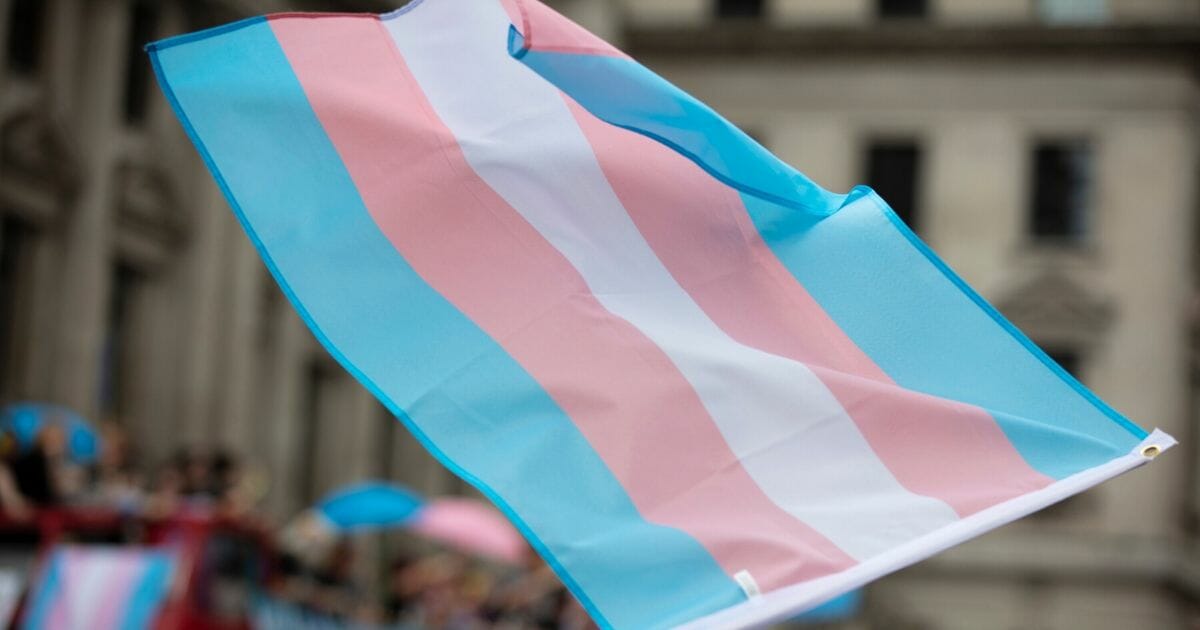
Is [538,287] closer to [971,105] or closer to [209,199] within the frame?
[209,199]

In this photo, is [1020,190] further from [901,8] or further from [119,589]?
[119,589]

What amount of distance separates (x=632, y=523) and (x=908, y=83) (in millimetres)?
38385

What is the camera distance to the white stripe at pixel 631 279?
496cm

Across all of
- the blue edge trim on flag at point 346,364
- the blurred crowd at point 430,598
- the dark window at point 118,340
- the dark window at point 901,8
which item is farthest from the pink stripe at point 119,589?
the dark window at point 901,8

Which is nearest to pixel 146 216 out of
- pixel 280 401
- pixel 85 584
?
pixel 280 401

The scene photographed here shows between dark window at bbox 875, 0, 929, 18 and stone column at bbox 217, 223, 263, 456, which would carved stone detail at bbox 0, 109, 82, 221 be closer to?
stone column at bbox 217, 223, 263, 456

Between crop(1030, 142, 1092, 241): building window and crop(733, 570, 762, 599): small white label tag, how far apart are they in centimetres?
3837

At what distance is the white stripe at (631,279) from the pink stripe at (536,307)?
0.04m

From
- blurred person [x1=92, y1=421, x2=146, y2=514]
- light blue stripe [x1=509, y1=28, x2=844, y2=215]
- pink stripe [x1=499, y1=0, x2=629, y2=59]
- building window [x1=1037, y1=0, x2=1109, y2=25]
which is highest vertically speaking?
pink stripe [x1=499, y1=0, x2=629, y2=59]

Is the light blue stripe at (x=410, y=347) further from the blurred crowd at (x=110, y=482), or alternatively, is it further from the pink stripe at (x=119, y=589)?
the pink stripe at (x=119, y=589)

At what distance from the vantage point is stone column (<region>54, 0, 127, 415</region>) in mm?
26297

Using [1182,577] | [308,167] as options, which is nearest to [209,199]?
[1182,577]

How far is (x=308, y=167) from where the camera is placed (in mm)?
5434

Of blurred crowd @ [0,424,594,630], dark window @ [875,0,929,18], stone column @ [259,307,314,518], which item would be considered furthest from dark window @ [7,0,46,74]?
dark window @ [875,0,929,18]
